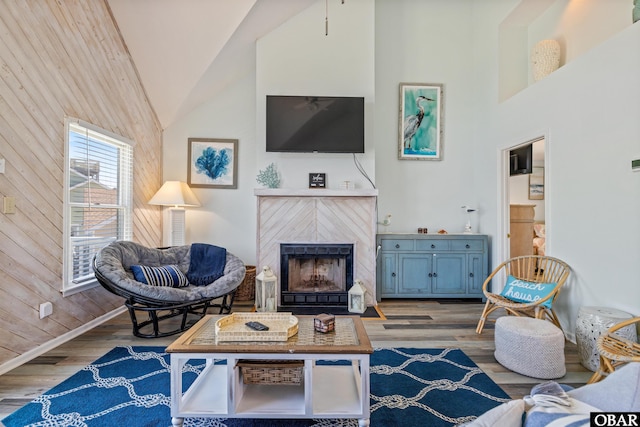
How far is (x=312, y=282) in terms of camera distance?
4156 mm

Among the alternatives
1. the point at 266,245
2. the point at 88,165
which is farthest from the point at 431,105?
the point at 88,165

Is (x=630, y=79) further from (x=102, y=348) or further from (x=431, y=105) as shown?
(x=102, y=348)

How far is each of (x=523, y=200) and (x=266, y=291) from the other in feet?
19.1

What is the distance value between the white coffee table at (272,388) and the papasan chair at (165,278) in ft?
4.10

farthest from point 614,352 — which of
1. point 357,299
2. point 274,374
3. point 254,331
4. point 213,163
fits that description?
point 213,163

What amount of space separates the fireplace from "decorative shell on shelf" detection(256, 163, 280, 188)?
806 mm

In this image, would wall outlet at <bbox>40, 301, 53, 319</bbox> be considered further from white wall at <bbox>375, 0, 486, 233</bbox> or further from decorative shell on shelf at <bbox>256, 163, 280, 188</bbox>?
white wall at <bbox>375, 0, 486, 233</bbox>

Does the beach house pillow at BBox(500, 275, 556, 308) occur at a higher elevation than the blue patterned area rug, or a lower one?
higher

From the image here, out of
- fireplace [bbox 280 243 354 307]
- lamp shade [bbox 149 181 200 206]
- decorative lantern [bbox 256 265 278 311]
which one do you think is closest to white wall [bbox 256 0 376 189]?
fireplace [bbox 280 243 354 307]

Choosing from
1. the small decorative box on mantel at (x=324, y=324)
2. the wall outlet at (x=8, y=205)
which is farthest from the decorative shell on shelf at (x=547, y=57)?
the wall outlet at (x=8, y=205)

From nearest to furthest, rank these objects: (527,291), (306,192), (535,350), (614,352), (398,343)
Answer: (614,352) < (535,350) < (398,343) < (527,291) < (306,192)

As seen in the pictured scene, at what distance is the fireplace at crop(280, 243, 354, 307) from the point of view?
13.0 feet

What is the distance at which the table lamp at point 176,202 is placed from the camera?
4.09 m

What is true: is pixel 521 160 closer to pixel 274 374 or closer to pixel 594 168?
pixel 594 168
